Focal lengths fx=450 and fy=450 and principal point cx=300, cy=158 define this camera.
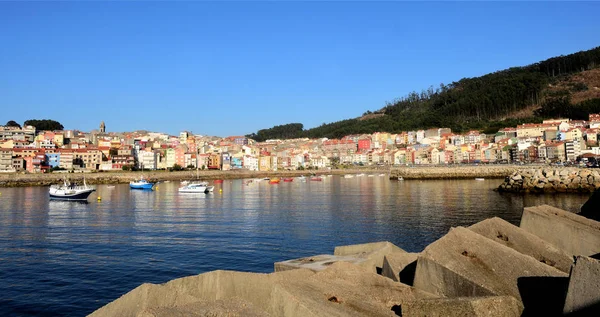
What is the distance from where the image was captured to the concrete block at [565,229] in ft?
27.9

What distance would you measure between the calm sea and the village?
69248 millimetres

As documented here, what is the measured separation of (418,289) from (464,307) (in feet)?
4.38

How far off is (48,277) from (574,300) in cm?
1453

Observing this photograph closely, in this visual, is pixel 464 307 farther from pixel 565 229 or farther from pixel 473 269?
pixel 565 229

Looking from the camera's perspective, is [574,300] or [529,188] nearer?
[574,300]

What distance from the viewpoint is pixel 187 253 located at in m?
17.5

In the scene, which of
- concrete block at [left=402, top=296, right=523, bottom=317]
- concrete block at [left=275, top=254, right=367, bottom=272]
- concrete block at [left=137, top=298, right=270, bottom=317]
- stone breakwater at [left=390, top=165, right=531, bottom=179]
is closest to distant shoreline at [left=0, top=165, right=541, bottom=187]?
stone breakwater at [left=390, top=165, right=531, bottom=179]

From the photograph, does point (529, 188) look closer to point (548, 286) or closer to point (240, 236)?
point (240, 236)

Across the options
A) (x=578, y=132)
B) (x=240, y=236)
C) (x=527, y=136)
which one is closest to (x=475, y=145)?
(x=527, y=136)

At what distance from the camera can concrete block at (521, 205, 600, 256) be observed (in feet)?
27.9

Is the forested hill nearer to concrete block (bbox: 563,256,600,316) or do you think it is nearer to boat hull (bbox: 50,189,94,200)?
boat hull (bbox: 50,189,94,200)

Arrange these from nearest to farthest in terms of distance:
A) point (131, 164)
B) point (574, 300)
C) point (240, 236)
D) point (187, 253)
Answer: point (574, 300), point (187, 253), point (240, 236), point (131, 164)

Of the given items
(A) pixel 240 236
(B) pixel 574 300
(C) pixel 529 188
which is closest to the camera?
(B) pixel 574 300

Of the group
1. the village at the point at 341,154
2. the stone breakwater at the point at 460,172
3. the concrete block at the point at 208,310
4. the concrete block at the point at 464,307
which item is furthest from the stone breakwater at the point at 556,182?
the concrete block at the point at 208,310
